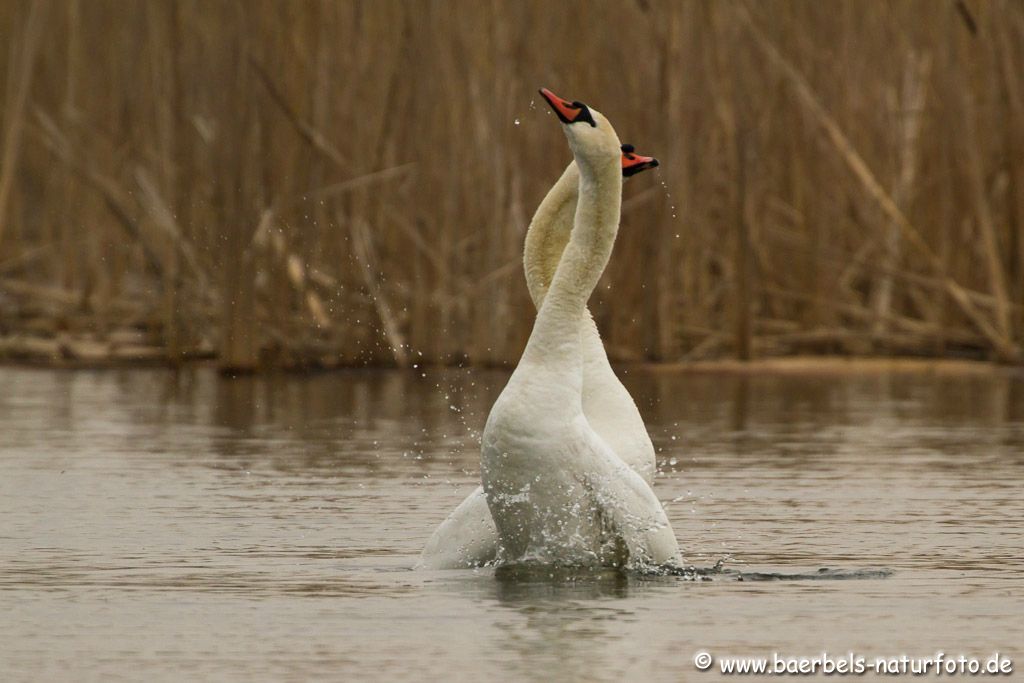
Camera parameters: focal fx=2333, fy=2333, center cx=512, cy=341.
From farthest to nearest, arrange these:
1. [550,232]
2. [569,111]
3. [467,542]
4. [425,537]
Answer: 1. [425,537]
2. [550,232]
3. [467,542]
4. [569,111]

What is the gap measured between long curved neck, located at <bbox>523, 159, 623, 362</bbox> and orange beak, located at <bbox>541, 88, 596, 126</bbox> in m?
0.17

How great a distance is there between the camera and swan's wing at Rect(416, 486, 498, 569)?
8.00m

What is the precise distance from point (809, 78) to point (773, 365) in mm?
2376

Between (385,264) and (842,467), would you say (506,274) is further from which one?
(842,467)

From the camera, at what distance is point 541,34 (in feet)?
56.7

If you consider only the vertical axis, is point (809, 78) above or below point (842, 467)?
above

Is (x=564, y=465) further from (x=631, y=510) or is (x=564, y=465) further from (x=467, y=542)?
(x=467, y=542)

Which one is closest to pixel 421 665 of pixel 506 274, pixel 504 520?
pixel 504 520

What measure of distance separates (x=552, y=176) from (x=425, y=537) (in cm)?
826

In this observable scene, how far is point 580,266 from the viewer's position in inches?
313

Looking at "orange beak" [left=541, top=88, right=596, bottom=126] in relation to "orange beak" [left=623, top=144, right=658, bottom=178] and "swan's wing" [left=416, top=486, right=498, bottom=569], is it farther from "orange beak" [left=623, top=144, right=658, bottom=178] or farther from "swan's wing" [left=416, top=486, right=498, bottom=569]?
"swan's wing" [left=416, top=486, right=498, bottom=569]

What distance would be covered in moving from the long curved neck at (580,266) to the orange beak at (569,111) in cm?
17

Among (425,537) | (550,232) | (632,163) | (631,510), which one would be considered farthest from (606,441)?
(425,537)

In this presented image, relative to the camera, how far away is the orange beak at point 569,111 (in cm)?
782
